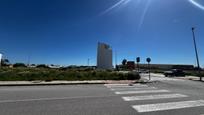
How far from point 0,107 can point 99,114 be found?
3.81 meters

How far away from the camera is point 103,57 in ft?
149

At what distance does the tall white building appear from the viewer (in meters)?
45.3

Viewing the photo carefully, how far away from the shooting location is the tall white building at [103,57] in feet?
149

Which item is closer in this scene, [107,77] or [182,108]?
[182,108]

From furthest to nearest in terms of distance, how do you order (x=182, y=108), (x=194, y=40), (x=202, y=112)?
(x=194, y=40) → (x=182, y=108) → (x=202, y=112)

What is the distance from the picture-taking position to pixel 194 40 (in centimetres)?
2775

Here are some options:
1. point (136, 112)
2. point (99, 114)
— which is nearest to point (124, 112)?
point (136, 112)

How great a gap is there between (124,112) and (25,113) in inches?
134

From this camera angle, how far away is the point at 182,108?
6762 mm

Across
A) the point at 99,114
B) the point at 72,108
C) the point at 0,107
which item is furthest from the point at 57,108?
the point at 0,107

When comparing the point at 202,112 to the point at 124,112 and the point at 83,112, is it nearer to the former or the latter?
the point at 124,112

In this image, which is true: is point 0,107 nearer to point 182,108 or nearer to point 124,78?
point 182,108

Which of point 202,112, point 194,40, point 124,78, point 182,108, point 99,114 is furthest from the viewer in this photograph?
point 194,40

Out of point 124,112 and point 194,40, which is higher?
point 194,40
